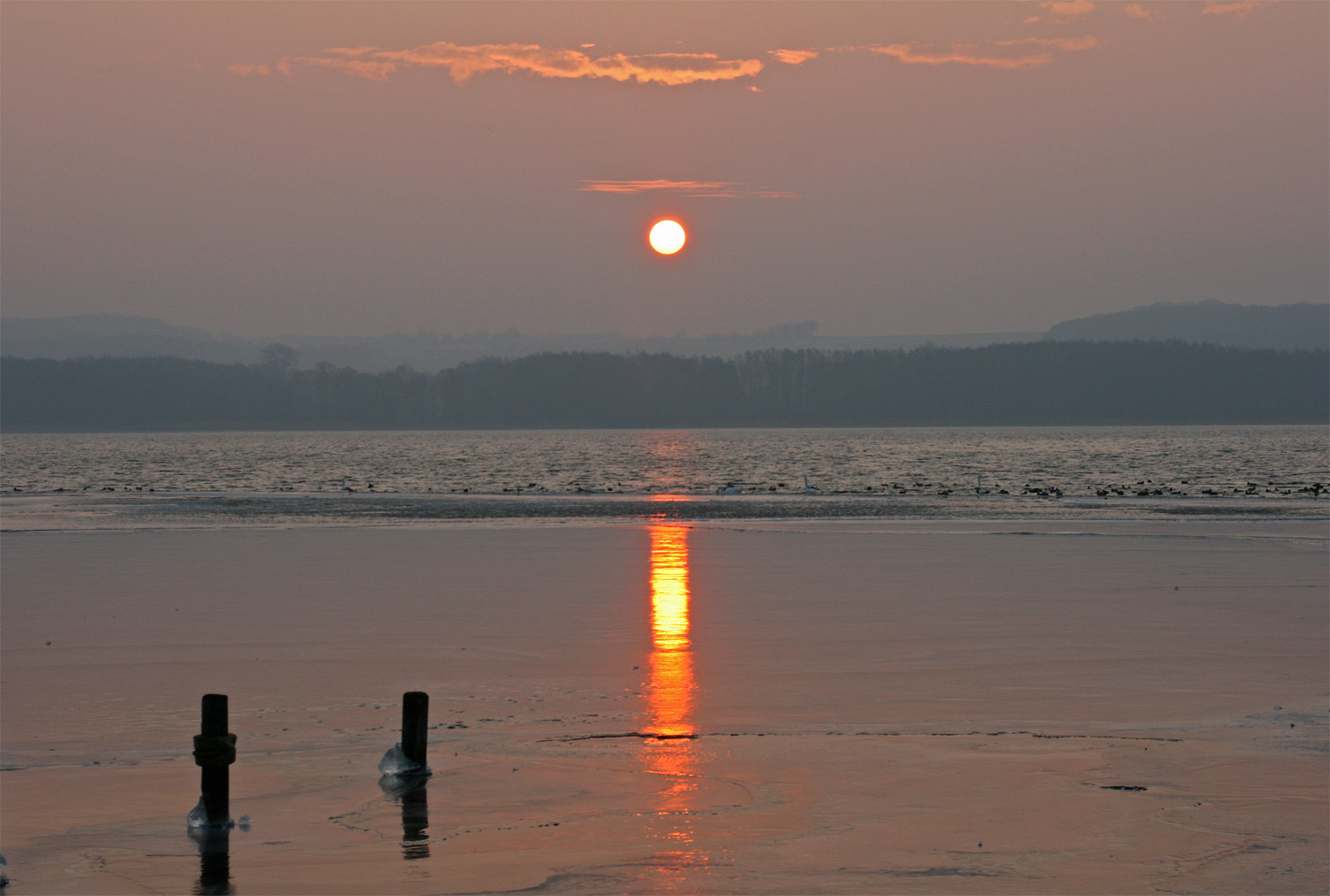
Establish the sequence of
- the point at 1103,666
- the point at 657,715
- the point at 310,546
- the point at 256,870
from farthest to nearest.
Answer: the point at 310,546 → the point at 1103,666 → the point at 657,715 → the point at 256,870

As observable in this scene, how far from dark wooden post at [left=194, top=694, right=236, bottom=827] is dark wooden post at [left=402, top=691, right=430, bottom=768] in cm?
182

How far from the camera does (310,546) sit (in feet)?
123

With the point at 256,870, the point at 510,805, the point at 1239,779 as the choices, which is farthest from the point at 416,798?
the point at 1239,779

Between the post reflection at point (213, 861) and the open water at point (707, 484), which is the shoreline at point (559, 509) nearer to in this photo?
the open water at point (707, 484)

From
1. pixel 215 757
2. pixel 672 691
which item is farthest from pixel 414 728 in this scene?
pixel 672 691

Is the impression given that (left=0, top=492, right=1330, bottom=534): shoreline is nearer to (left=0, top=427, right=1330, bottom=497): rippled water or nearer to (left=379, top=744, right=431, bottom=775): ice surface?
(left=0, top=427, right=1330, bottom=497): rippled water

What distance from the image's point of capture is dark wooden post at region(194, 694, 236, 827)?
10336mm

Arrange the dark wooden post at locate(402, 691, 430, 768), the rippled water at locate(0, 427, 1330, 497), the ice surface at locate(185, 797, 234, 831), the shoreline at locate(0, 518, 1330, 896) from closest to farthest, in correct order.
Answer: the shoreline at locate(0, 518, 1330, 896) → the ice surface at locate(185, 797, 234, 831) → the dark wooden post at locate(402, 691, 430, 768) → the rippled water at locate(0, 427, 1330, 497)

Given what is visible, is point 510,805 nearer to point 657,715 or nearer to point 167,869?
point 167,869

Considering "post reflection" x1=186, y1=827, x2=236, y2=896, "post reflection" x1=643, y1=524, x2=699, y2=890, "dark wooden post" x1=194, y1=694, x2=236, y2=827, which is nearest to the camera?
"post reflection" x1=186, y1=827, x2=236, y2=896

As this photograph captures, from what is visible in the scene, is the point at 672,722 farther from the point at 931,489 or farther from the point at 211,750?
the point at 931,489

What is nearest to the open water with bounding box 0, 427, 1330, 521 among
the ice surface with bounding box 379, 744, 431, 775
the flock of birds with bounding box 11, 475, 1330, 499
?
the flock of birds with bounding box 11, 475, 1330, 499

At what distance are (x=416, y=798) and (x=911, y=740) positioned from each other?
5072 millimetres

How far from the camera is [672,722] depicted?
1430cm
